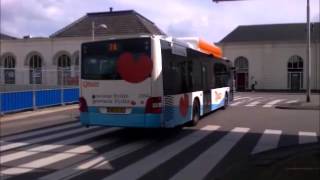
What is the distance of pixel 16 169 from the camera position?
32.0ft

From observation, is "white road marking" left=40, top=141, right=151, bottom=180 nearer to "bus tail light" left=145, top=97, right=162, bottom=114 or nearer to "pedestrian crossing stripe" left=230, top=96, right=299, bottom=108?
"bus tail light" left=145, top=97, right=162, bottom=114

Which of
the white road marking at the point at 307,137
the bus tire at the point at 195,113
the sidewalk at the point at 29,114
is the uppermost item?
the bus tire at the point at 195,113

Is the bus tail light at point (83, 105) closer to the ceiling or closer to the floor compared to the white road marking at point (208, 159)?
closer to the ceiling

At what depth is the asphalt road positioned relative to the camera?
31.0 ft

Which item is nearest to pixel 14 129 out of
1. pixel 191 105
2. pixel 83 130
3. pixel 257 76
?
pixel 83 130

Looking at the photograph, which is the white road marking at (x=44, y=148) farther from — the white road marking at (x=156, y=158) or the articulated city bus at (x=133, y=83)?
the white road marking at (x=156, y=158)

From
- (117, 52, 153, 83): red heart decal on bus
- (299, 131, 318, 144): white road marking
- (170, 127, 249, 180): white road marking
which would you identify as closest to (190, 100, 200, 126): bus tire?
(170, 127, 249, 180): white road marking

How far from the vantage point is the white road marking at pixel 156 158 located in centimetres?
908

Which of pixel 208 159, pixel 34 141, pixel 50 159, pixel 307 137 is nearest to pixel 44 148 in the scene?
pixel 34 141

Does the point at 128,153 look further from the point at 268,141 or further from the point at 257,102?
the point at 257,102

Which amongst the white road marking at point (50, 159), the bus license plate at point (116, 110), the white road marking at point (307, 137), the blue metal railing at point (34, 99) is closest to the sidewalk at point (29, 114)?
the blue metal railing at point (34, 99)

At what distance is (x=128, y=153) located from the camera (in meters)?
11.6

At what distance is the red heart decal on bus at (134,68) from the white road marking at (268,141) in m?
3.35

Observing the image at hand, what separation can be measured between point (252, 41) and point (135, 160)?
195 ft
